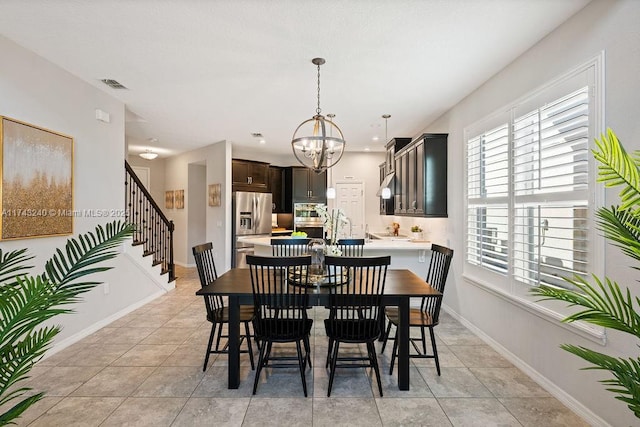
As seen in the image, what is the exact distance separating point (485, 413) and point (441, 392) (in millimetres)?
334

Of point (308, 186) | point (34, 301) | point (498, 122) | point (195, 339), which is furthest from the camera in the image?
point (308, 186)

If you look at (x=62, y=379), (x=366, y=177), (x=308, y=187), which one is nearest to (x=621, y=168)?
(x=62, y=379)

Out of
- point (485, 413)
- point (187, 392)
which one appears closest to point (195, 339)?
point (187, 392)

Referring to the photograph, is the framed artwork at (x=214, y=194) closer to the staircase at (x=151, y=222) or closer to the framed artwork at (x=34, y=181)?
the staircase at (x=151, y=222)

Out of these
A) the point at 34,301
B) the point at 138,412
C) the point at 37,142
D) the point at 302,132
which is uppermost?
the point at 302,132

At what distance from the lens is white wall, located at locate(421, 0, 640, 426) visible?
197 centimetres

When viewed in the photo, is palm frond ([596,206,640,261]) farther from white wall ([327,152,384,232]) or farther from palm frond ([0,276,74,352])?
white wall ([327,152,384,232])

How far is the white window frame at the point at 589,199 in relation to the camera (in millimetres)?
2154

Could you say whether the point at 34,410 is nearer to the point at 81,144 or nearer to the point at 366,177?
the point at 81,144

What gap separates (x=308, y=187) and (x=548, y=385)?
604cm

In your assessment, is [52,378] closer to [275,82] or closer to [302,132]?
[275,82]

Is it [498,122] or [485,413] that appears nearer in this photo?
[485,413]

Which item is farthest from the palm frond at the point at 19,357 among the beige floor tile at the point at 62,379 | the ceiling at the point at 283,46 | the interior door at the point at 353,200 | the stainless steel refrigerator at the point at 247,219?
the interior door at the point at 353,200

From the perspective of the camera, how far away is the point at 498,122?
3.32 metres
